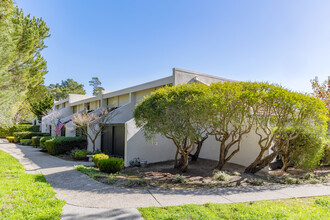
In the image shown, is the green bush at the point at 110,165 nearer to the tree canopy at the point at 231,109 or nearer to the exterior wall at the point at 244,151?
the tree canopy at the point at 231,109

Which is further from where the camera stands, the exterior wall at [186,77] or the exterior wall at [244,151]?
the exterior wall at [186,77]

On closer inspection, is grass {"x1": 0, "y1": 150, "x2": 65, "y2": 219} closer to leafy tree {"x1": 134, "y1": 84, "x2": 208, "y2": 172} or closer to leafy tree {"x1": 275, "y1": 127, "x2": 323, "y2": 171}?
leafy tree {"x1": 134, "y1": 84, "x2": 208, "y2": 172}

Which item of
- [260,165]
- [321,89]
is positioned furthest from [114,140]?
[321,89]

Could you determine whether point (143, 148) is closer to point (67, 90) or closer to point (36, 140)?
point (36, 140)

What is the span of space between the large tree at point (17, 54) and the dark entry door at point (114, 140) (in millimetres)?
6270

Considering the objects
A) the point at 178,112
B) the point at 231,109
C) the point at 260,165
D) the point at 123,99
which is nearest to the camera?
the point at 178,112

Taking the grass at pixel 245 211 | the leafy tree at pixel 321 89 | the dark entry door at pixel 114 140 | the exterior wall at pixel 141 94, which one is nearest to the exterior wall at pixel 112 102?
the exterior wall at pixel 141 94

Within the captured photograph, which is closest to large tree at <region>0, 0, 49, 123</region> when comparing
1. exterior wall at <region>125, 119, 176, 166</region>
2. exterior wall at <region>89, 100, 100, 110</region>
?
exterior wall at <region>125, 119, 176, 166</region>

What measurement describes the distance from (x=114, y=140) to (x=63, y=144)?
447 cm

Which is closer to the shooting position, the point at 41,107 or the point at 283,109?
the point at 283,109

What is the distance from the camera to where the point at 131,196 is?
5.77m

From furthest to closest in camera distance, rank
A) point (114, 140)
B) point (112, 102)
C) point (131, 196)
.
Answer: point (112, 102) < point (114, 140) < point (131, 196)

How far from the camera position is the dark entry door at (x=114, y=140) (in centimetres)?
1411

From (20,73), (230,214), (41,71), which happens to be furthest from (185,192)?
(41,71)
